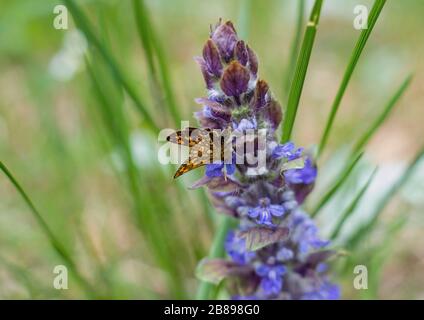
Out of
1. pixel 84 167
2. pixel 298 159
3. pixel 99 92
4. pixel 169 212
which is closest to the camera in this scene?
pixel 298 159

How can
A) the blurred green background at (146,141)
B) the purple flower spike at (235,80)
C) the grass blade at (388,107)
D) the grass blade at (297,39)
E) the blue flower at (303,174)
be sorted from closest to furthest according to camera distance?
the purple flower spike at (235,80) < the blue flower at (303,174) < the grass blade at (388,107) < the grass blade at (297,39) < the blurred green background at (146,141)

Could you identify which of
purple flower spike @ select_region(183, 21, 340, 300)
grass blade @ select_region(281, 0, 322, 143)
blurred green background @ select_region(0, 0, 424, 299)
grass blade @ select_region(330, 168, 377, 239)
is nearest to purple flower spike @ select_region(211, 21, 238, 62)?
purple flower spike @ select_region(183, 21, 340, 300)

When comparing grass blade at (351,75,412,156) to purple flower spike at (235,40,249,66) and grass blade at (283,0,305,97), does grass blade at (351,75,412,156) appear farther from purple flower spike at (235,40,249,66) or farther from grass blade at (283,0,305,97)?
purple flower spike at (235,40,249,66)

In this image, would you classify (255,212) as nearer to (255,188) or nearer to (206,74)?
(255,188)

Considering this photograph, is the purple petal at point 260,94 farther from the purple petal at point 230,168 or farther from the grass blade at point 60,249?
the grass blade at point 60,249

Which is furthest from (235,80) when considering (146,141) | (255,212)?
(146,141)

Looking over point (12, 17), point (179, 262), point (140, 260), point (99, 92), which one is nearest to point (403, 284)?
point (179, 262)

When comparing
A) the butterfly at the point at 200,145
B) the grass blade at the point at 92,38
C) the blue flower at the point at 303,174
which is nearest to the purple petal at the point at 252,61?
the butterfly at the point at 200,145
